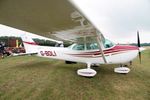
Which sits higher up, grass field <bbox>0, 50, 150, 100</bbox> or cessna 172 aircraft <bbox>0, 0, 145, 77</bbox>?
cessna 172 aircraft <bbox>0, 0, 145, 77</bbox>

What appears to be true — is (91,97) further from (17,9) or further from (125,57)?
(17,9)

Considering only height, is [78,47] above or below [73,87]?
above

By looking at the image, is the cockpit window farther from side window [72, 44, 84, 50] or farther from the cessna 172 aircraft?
side window [72, 44, 84, 50]

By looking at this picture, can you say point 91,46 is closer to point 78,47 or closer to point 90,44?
point 90,44

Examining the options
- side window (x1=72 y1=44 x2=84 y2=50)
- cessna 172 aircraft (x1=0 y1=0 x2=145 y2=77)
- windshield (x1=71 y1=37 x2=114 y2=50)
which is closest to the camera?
cessna 172 aircraft (x1=0 y1=0 x2=145 y2=77)

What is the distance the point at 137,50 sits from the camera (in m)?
6.84

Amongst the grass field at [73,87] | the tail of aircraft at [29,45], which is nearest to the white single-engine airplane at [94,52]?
the grass field at [73,87]

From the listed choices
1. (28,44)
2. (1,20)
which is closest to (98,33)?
(1,20)

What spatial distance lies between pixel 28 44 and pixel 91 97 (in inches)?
249

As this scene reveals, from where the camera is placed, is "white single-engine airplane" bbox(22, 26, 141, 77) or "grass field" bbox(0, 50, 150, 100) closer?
"grass field" bbox(0, 50, 150, 100)

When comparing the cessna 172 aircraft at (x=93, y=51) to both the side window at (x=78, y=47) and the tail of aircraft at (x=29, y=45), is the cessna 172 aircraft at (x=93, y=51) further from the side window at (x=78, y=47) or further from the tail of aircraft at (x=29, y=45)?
the tail of aircraft at (x=29, y=45)

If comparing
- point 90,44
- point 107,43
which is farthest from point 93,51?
point 107,43

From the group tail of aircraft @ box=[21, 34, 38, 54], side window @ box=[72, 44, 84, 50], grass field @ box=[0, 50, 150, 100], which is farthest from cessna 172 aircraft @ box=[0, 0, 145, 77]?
tail of aircraft @ box=[21, 34, 38, 54]

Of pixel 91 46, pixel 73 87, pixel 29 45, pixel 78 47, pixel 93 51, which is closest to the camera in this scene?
pixel 73 87
